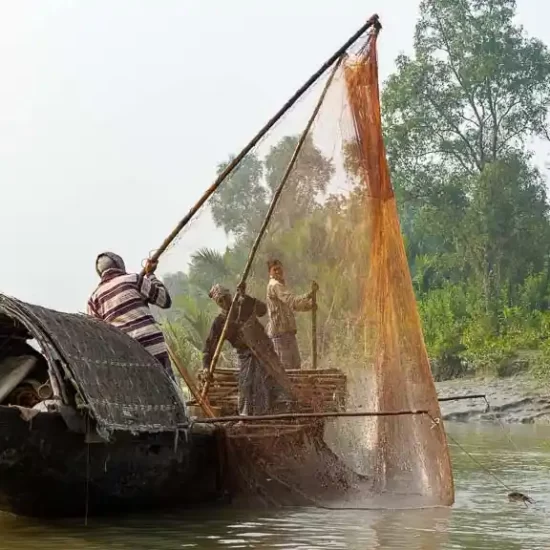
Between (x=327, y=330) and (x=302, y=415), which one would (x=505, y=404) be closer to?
(x=327, y=330)

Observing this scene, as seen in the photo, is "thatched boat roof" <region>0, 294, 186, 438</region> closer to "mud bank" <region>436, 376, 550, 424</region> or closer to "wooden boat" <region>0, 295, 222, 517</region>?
"wooden boat" <region>0, 295, 222, 517</region>

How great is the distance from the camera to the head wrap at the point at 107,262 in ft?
25.4

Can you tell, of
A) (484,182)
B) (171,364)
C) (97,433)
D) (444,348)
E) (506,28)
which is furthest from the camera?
(506,28)

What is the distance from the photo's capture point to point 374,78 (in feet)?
27.1

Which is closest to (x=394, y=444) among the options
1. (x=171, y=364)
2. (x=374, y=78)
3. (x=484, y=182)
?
(x=171, y=364)

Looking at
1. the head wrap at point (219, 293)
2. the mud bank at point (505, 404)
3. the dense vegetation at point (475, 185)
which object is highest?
the dense vegetation at point (475, 185)

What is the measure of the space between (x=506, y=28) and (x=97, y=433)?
2515 cm

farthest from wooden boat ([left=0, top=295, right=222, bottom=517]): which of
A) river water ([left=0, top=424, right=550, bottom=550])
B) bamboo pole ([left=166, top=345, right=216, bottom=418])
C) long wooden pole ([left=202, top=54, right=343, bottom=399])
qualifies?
long wooden pole ([left=202, top=54, right=343, bottom=399])

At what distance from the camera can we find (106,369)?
6781 millimetres

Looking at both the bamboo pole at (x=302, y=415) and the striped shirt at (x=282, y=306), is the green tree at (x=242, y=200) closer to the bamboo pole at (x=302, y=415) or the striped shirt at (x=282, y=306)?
the striped shirt at (x=282, y=306)

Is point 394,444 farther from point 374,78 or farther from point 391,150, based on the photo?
point 391,150

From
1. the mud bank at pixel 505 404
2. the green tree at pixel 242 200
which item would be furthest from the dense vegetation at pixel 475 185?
the green tree at pixel 242 200

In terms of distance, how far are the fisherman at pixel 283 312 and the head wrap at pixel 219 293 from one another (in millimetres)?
336

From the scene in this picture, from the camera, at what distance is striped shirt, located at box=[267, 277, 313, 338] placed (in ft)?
26.2
